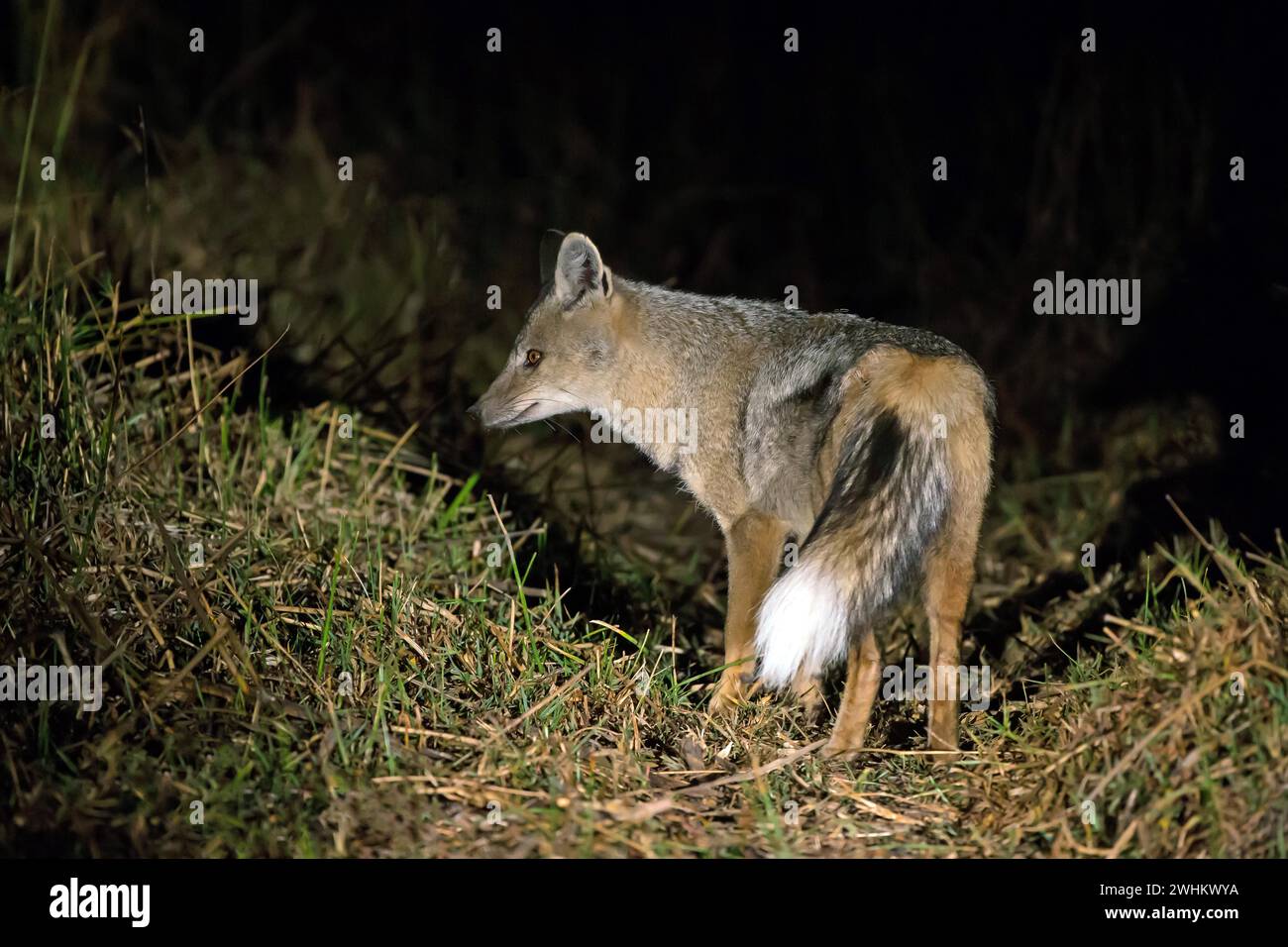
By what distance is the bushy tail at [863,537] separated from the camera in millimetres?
4688

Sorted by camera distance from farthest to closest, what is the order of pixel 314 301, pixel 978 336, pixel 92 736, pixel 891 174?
pixel 891 174
pixel 978 336
pixel 314 301
pixel 92 736

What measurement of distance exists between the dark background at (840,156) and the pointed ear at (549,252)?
129 cm

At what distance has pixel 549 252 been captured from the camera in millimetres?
7168

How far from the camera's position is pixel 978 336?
965cm

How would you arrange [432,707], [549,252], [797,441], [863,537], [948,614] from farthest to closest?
[549,252] → [797,441] → [948,614] → [432,707] → [863,537]

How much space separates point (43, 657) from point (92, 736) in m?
0.47

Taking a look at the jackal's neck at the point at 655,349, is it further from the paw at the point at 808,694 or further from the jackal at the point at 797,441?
the paw at the point at 808,694

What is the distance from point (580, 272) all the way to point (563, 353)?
16.1 inches

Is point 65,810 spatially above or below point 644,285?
below

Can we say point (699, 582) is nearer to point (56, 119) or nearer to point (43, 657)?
point (43, 657)

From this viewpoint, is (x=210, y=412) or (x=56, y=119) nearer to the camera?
(x=210, y=412)

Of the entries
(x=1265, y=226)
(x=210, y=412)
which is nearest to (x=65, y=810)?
(x=210, y=412)

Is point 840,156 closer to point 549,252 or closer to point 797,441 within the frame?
point 549,252

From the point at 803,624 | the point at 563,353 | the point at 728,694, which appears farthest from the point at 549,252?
the point at 803,624
